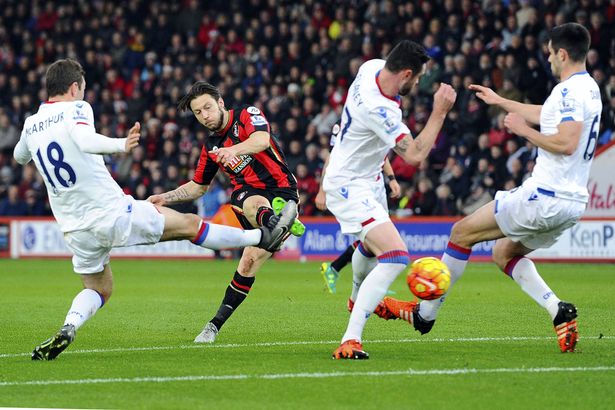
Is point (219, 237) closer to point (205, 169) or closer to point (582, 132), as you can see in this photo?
point (205, 169)

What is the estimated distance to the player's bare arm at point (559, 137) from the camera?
8.14 metres

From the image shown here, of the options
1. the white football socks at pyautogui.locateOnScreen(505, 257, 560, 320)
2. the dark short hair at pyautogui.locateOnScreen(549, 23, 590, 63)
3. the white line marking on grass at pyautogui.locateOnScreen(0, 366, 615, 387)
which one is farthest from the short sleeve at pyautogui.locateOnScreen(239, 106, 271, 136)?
the white line marking on grass at pyautogui.locateOnScreen(0, 366, 615, 387)

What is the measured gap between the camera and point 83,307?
869 cm

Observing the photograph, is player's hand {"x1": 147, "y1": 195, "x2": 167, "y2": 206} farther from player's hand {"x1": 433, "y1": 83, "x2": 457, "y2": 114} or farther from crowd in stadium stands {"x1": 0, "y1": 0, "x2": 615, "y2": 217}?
crowd in stadium stands {"x1": 0, "y1": 0, "x2": 615, "y2": 217}

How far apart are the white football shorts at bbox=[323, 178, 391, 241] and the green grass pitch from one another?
1.01 metres

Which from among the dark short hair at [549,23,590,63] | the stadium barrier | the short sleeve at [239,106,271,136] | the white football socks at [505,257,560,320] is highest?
the dark short hair at [549,23,590,63]

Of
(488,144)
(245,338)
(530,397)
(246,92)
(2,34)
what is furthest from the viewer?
(2,34)

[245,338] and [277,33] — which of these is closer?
[245,338]

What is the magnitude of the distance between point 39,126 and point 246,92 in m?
17.7

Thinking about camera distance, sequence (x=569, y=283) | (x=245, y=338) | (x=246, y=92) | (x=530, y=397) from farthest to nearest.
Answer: (x=246, y=92)
(x=569, y=283)
(x=245, y=338)
(x=530, y=397)

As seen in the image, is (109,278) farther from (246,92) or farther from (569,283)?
(246,92)

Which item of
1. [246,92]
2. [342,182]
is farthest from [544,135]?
[246,92]

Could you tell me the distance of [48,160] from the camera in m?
8.38

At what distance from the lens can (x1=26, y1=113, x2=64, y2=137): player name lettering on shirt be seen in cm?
831
